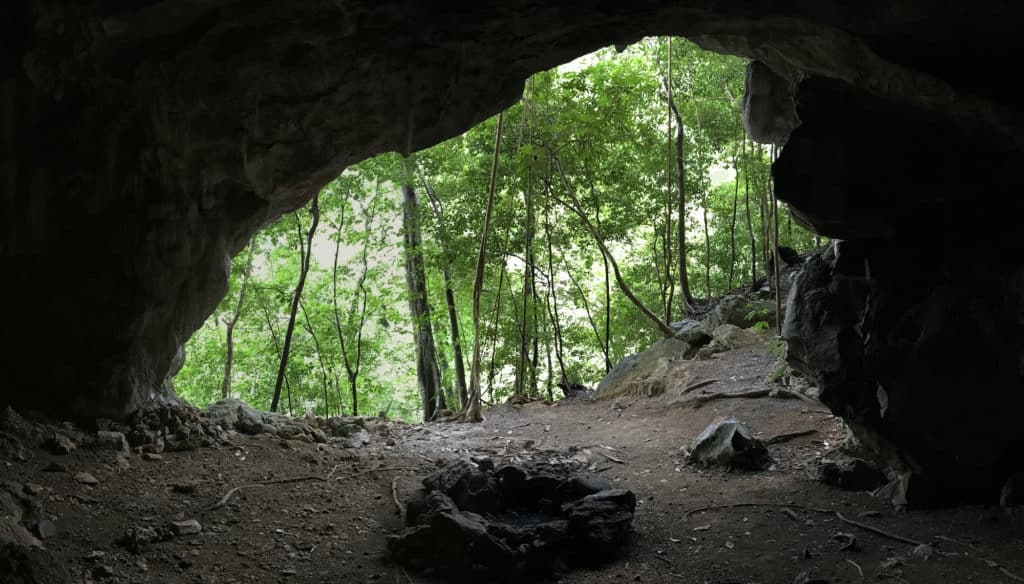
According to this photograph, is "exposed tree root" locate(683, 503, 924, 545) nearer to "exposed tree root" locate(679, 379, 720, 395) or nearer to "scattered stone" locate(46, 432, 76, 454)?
"exposed tree root" locate(679, 379, 720, 395)

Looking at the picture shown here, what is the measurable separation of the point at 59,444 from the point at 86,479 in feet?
1.61

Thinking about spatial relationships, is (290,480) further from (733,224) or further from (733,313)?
(733,224)

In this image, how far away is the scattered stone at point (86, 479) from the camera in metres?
4.82

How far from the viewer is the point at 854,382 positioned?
5633 mm

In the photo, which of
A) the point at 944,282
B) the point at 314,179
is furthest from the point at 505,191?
the point at 944,282

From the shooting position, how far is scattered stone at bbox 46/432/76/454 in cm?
506

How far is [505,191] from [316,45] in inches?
389

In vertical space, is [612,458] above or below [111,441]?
below

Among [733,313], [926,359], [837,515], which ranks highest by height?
[733,313]

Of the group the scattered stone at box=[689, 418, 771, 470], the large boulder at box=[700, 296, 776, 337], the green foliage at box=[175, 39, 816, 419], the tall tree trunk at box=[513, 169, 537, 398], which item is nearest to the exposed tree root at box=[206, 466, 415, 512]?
the scattered stone at box=[689, 418, 771, 470]

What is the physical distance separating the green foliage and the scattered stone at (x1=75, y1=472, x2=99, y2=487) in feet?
25.5

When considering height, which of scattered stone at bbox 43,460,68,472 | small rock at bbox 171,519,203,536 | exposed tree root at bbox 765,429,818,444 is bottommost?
exposed tree root at bbox 765,429,818,444

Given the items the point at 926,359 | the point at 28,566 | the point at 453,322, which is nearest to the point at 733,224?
the point at 453,322

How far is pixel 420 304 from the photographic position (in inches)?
592
